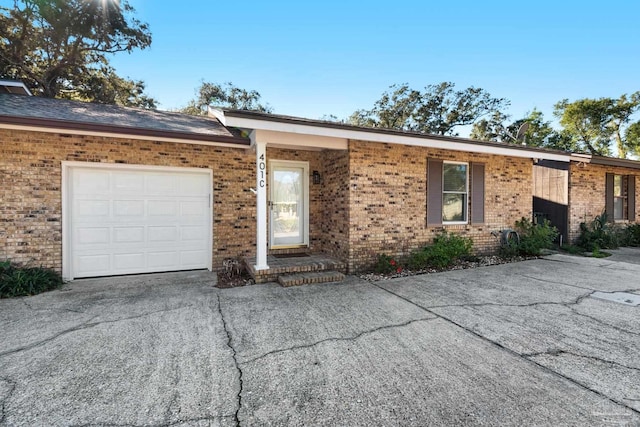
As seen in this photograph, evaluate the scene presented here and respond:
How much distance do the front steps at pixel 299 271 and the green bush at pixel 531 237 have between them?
16.6 feet

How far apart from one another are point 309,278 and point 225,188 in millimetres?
2759

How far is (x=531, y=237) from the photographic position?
8.10m

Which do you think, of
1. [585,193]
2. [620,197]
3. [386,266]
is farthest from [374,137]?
[620,197]

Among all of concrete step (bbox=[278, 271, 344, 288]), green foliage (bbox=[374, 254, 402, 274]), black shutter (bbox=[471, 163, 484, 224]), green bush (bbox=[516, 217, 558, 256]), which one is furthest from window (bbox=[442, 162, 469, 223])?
concrete step (bbox=[278, 271, 344, 288])

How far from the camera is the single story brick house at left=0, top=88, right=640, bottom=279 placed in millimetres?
5496

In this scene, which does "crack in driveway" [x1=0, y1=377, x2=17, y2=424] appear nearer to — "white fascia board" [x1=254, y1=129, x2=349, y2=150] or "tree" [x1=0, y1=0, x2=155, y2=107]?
"white fascia board" [x1=254, y1=129, x2=349, y2=150]

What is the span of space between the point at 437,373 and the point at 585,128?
31844 millimetres

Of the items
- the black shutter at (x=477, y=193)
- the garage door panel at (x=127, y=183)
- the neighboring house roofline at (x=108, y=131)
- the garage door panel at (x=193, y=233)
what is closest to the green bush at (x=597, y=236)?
the black shutter at (x=477, y=193)

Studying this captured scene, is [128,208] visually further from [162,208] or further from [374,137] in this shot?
[374,137]

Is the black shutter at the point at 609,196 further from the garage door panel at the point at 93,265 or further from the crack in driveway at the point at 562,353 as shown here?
the garage door panel at the point at 93,265

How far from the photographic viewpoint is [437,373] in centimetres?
272

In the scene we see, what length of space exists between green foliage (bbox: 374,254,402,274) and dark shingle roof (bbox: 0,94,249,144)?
3688 mm

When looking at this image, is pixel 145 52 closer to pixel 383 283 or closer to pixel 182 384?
pixel 383 283

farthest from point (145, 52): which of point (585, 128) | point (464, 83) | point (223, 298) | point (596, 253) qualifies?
point (585, 128)
